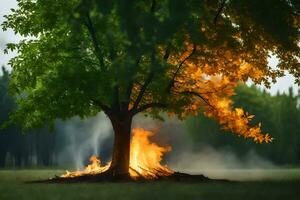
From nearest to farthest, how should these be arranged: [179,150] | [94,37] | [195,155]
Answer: [94,37]
[195,155]
[179,150]

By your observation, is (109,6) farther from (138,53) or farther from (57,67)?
(57,67)

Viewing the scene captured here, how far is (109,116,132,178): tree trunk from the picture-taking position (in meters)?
33.6

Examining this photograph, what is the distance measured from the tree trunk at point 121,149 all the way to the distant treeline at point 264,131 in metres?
61.4

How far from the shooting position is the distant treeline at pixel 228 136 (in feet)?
312

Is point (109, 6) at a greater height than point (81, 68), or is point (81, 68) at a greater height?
point (81, 68)

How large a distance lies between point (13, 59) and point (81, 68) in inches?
193

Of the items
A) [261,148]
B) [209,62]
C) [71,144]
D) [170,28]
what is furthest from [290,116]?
[170,28]

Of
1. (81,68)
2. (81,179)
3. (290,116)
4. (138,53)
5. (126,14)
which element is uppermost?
(290,116)

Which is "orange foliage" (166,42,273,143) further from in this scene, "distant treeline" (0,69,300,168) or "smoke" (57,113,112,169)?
"smoke" (57,113,112,169)

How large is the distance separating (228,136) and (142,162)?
2345 inches

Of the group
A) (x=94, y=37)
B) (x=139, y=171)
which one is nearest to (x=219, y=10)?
(x=94, y=37)

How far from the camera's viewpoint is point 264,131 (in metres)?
101

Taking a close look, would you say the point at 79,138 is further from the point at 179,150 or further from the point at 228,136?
the point at 228,136

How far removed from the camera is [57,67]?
3098 cm
